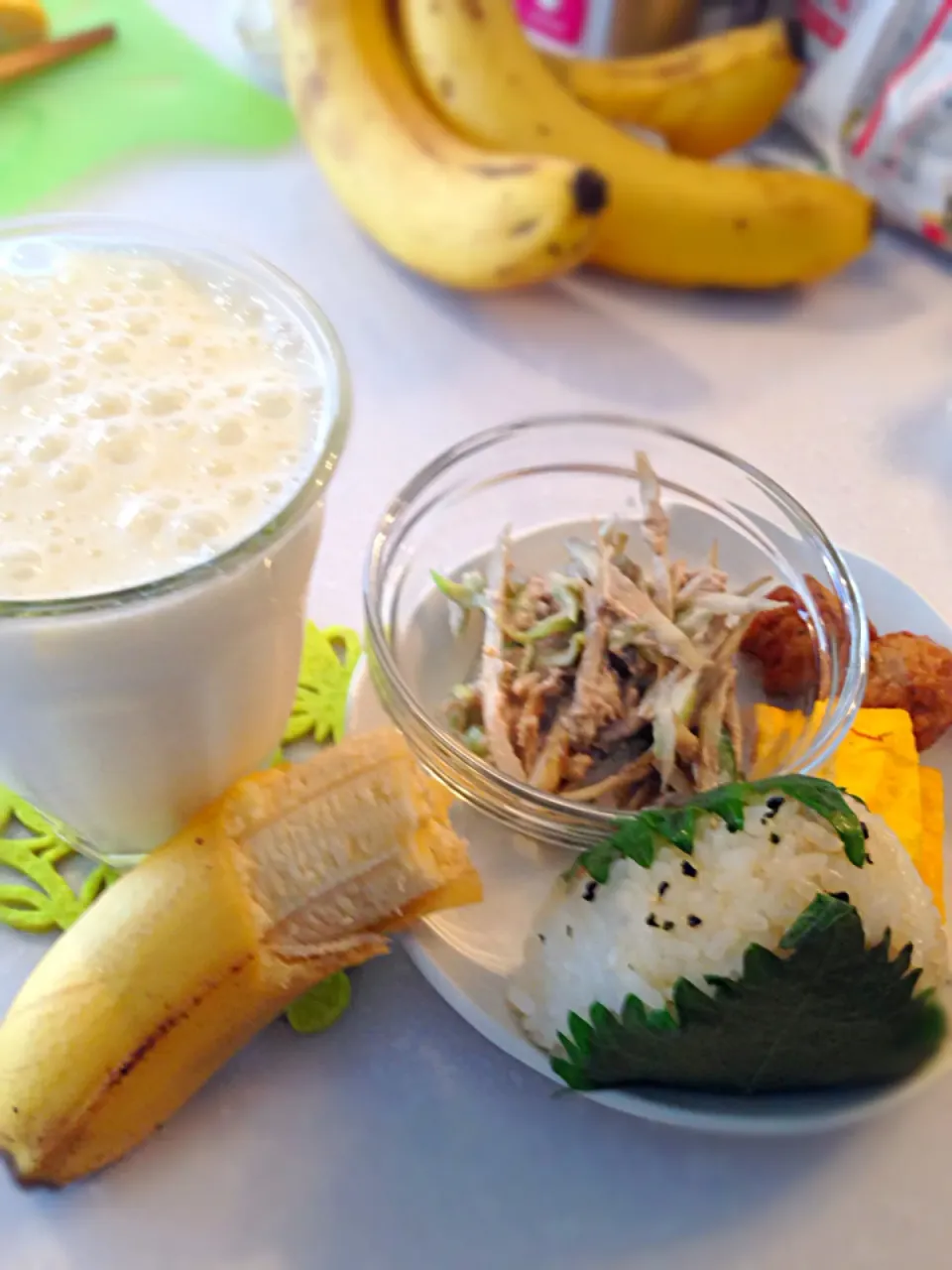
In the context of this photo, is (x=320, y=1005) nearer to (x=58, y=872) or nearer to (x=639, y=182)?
(x=58, y=872)

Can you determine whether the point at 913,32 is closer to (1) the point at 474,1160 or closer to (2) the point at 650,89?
(2) the point at 650,89

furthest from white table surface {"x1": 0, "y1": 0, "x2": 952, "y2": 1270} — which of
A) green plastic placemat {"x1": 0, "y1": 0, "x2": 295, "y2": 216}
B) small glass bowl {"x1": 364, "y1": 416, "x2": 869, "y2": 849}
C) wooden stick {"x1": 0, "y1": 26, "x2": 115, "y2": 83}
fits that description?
wooden stick {"x1": 0, "y1": 26, "x2": 115, "y2": 83}

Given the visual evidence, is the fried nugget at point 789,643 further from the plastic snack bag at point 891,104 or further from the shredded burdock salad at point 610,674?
the plastic snack bag at point 891,104

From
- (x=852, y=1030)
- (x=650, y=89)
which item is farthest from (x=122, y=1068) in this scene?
(x=650, y=89)

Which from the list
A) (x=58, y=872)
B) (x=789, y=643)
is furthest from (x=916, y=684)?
(x=58, y=872)

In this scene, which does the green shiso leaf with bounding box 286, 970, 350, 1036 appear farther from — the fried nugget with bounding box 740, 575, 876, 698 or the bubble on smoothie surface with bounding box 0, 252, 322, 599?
the fried nugget with bounding box 740, 575, 876, 698

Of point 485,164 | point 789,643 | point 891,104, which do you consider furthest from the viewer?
point 891,104

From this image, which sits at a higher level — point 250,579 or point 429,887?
point 250,579
